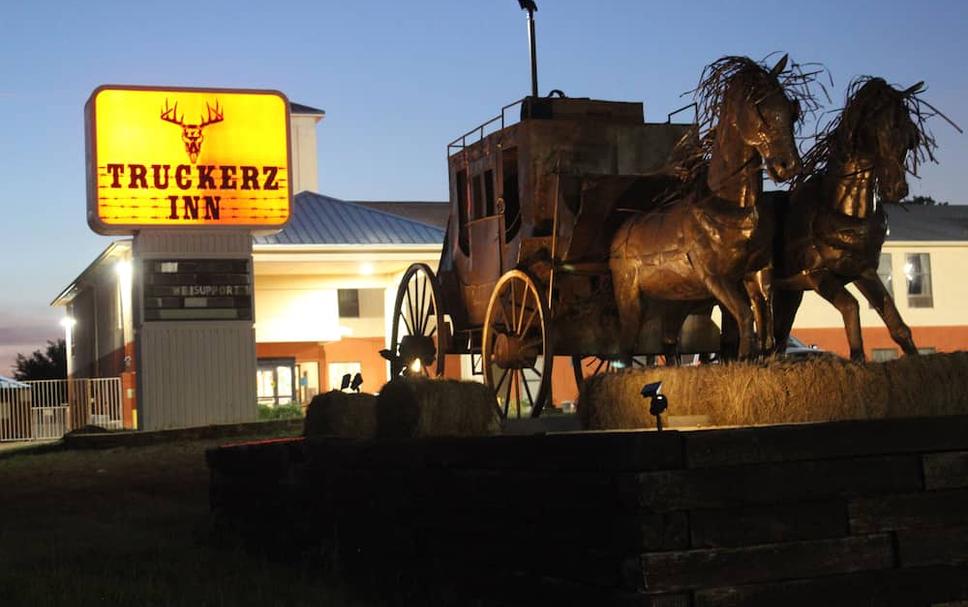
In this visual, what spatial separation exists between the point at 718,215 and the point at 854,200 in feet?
3.74

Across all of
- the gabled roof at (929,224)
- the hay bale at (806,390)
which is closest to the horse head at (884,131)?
the hay bale at (806,390)

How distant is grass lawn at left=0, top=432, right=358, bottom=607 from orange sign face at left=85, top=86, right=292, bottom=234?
22.1ft

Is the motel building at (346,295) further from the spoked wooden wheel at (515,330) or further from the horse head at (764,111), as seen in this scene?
the horse head at (764,111)

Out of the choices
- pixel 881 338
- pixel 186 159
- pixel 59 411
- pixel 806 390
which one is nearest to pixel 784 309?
Answer: pixel 806 390

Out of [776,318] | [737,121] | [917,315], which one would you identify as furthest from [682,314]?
[917,315]

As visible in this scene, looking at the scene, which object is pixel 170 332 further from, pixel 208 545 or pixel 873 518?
pixel 873 518

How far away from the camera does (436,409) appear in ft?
28.5

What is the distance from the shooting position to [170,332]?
2439cm

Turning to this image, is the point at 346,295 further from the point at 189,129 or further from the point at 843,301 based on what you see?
the point at 843,301

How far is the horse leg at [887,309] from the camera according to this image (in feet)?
Result: 35.9

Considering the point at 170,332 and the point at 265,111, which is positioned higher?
the point at 265,111

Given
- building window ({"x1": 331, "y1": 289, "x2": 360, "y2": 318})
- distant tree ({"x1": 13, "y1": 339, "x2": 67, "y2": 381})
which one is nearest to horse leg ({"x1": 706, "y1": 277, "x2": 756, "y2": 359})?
building window ({"x1": 331, "y1": 289, "x2": 360, "y2": 318})

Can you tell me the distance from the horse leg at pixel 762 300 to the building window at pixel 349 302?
101ft

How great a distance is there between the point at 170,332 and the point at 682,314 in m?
12.3
